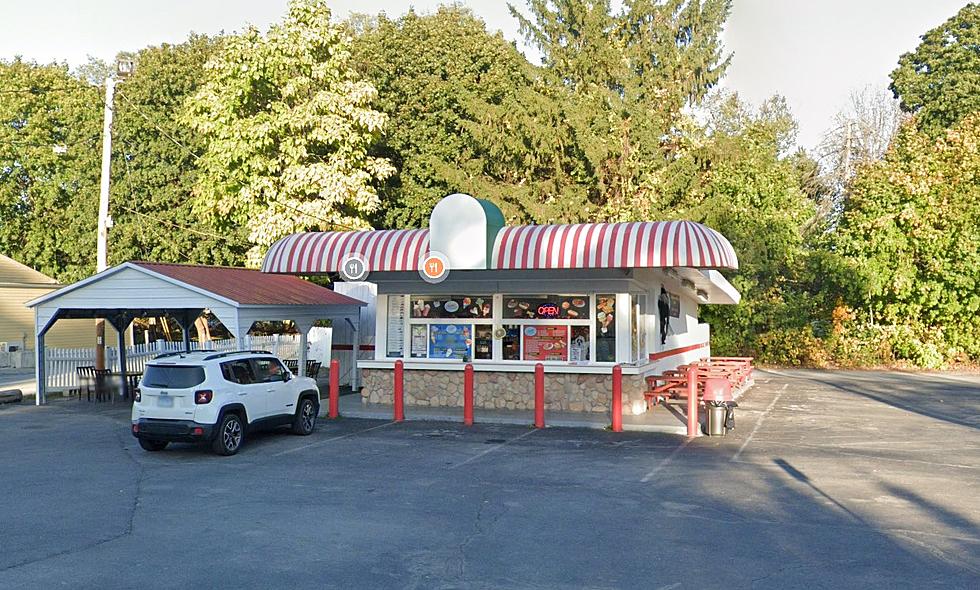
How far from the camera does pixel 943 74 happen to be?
48656 mm

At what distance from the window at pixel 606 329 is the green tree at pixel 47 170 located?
3316 cm

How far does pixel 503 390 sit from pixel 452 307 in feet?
7.06

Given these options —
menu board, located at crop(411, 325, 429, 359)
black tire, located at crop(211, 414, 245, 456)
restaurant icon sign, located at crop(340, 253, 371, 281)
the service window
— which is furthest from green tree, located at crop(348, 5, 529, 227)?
black tire, located at crop(211, 414, 245, 456)

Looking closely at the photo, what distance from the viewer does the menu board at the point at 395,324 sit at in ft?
65.4

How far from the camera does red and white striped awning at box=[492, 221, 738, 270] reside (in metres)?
15.8

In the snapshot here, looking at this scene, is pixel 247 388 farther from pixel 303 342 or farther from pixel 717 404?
pixel 717 404

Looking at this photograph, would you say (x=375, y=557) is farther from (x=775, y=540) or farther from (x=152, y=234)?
(x=152, y=234)

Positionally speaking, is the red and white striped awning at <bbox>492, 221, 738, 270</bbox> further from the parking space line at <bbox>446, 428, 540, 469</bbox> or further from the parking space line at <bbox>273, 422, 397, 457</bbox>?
the parking space line at <bbox>273, 422, 397, 457</bbox>

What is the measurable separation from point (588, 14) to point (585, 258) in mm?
28707

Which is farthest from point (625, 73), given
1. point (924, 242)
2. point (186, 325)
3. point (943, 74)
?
point (186, 325)

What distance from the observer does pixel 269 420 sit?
15000mm

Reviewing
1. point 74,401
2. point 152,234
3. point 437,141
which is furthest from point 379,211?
point 74,401

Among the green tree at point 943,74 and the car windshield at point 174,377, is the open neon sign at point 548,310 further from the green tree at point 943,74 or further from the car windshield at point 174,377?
the green tree at point 943,74

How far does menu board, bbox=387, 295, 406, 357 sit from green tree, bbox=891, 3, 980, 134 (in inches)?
1400
